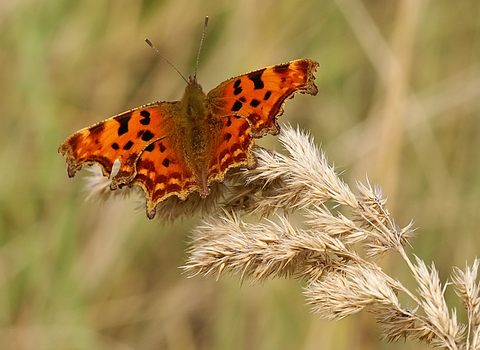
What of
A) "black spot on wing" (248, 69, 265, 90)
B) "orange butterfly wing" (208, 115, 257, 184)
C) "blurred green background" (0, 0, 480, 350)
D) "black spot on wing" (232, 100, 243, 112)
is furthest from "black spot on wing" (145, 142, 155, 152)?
"blurred green background" (0, 0, 480, 350)

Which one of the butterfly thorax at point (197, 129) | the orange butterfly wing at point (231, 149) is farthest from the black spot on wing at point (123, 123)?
the orange butterfly wing at point (231, 149)

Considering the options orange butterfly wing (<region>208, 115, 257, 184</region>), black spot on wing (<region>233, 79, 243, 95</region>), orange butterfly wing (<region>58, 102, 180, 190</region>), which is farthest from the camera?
black spot on wing (<region>233, 79, 243, 95</region>)

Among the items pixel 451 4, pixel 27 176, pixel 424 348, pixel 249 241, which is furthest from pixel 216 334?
pixel 451 4

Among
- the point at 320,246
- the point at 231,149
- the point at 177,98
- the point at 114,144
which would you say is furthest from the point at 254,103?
the point at 177,98

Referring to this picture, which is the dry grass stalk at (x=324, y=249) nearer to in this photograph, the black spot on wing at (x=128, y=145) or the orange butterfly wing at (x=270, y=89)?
the orange butterfly wing at (x=270, y=89)

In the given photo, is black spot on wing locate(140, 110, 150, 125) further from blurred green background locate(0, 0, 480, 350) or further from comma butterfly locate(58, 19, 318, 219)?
blurred green background locate(0, 0, 480, 350)

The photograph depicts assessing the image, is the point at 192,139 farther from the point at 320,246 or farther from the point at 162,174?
the point at 320,246

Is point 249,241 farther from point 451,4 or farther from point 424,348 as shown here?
point 451,4
